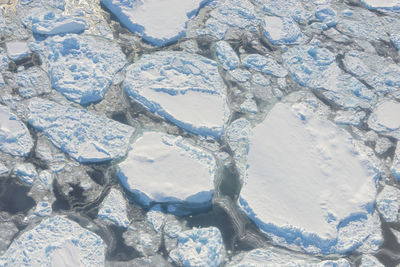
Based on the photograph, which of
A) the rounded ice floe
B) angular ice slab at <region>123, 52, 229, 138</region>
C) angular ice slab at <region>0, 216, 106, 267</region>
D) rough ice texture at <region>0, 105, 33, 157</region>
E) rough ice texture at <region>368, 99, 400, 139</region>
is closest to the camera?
angular ice slab at <region>0, 216, 106, 267</region>

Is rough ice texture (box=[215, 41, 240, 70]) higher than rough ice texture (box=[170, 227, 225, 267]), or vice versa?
rough ice texture (box=[215, 41, 240, 70])

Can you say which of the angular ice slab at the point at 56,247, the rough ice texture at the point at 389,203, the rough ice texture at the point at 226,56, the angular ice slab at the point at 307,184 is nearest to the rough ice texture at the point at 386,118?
the angular ice slab at the point at 307,184

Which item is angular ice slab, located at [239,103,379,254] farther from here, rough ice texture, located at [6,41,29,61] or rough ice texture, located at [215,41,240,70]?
rough ice texture, located at [6,41,29,61]

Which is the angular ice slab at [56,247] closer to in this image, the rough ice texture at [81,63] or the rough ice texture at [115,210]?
the rough ice texture at [115,210]

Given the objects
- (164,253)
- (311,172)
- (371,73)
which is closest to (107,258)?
(164,253)

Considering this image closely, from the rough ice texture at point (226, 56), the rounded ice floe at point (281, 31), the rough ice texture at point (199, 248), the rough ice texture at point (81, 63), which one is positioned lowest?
the rough ice texture at point (199, 248)

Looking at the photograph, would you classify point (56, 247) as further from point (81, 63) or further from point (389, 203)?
point (389, 203)

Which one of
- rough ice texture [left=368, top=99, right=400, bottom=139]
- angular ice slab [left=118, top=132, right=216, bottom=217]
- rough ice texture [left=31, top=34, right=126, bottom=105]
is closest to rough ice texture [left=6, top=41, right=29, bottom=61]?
rough ice texture [left=31, top=34, right=126, bottom=105]
